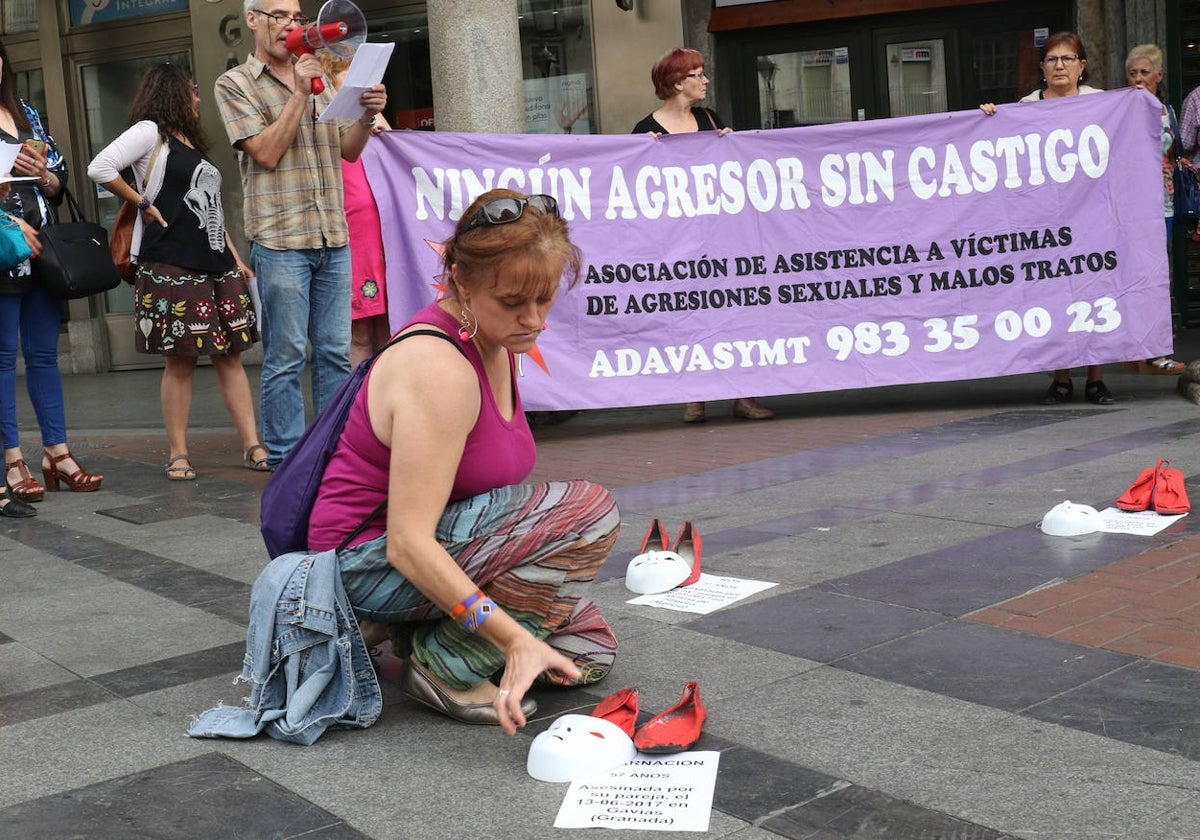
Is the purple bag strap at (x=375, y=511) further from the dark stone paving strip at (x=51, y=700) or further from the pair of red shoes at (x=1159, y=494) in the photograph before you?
the pair of red shoes at (x=1159, y=494)

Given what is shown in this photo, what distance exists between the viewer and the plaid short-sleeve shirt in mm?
6562

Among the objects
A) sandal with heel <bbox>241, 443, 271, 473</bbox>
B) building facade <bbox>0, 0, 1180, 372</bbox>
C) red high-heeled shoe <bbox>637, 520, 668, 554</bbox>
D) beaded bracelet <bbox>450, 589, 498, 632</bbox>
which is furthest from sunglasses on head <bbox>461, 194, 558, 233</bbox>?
building facade <bbox>0, 0, 1180, 372</bbox>

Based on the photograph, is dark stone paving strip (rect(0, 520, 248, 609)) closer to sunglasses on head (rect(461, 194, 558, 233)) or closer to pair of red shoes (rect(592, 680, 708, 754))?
pair of red shoes (rect(592, 680, 708, 754))

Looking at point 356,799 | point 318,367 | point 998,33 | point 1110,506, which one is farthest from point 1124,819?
point 998,33

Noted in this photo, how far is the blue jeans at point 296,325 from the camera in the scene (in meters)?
6.66

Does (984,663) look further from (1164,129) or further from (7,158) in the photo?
(1164,129)

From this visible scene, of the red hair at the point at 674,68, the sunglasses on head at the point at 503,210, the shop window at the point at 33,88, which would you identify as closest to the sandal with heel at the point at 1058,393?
the red hair at the point at 674,68

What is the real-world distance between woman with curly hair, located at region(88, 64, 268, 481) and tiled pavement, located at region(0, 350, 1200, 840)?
0.77 meters

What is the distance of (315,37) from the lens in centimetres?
616

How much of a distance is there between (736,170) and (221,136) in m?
6.87

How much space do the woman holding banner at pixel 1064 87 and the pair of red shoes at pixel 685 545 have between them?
12.8 ft

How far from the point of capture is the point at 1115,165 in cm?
786

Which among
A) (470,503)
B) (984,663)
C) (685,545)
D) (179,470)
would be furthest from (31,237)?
(984,663)

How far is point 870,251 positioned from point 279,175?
316 cm
